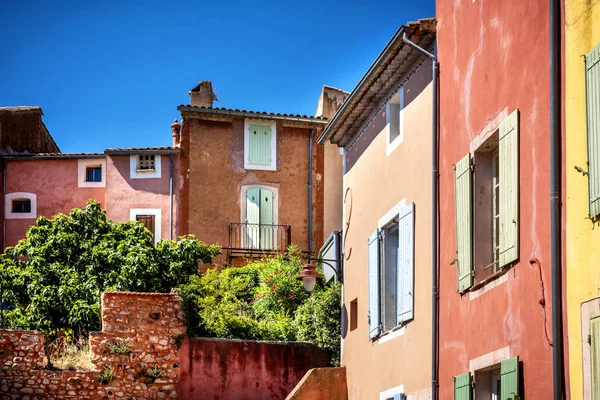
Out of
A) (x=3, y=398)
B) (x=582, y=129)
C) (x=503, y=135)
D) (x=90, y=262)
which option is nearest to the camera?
(x=582, y=129)

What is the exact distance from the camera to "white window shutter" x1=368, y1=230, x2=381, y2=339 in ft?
57.5

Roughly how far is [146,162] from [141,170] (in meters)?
0.29

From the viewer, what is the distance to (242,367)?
22.1 m

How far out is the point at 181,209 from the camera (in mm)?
35688

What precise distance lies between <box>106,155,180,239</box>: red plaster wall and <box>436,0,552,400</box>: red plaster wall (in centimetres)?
2166

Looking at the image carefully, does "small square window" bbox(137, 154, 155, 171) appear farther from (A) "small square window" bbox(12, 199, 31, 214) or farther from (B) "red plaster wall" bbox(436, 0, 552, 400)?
(B) "red plaster wall" bbox(436, 0, 552, 400)

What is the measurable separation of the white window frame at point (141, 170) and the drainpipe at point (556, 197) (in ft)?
86.3

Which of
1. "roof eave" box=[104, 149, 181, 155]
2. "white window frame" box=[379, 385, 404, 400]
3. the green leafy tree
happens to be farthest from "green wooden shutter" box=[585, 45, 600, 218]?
"roof eave" box=[104, 149, 181, 155]

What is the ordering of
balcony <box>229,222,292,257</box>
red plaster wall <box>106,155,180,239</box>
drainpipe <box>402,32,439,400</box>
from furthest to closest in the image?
red plaster wall <box>106,155,180,239</box>, balcony <box>229,222,292,257</box>, drainpipe <box>402,32,439,400</box>

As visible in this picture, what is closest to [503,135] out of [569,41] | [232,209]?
[569,41]

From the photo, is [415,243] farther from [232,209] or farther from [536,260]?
[232,209]

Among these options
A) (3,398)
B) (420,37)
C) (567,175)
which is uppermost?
(420,37)

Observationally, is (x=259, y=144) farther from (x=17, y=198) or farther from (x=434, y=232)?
(x=434, y=232)

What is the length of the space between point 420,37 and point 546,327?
586 centimetres
